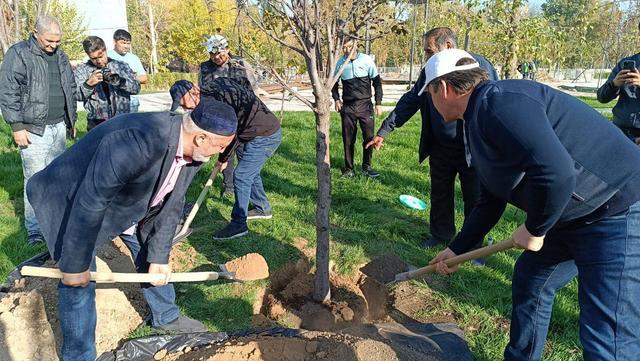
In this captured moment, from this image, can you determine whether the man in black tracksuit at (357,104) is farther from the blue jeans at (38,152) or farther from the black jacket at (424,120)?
the blue jeans at (38,152)

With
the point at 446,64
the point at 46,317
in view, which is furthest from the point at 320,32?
the point at 46,317

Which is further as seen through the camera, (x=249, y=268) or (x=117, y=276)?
(x=249, y=268)

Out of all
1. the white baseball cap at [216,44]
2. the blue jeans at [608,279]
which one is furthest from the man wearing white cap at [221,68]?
the blue jeans at [608,279]

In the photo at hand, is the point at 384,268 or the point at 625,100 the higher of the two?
the point at 625,100

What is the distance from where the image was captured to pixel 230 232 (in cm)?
452

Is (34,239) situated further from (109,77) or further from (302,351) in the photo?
(302,351)

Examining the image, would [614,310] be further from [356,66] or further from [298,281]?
[356,66]

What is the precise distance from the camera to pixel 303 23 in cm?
293

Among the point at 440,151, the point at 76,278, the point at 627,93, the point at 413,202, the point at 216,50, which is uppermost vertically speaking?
the point at 216,50

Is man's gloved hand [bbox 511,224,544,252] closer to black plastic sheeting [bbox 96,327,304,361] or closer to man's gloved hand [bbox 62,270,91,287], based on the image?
black plastic sheeting [bbox 96,327,304,361]

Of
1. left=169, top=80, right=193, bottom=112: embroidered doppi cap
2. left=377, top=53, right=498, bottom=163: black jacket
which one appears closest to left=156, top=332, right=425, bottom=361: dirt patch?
left=377, top=53, right=498, bottom=163: black jacket

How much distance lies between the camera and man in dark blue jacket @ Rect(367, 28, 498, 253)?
402cm

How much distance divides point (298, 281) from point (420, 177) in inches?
119

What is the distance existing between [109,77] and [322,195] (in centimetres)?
322
